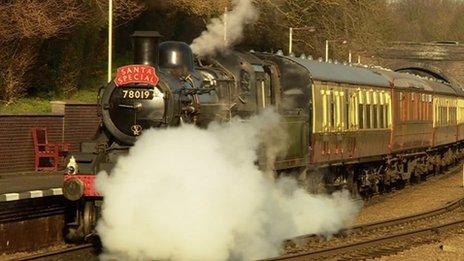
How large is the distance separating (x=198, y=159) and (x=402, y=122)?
582 inches

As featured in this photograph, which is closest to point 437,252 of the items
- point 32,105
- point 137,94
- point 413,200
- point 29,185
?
point 137,94

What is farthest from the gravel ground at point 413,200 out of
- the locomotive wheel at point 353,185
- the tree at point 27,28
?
the tree at point 27,28

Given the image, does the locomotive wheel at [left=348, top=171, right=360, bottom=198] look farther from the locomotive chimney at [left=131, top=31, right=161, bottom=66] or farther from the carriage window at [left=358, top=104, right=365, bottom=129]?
the locomotive chimney at [left=131, top=31, right=161, bottom=66]

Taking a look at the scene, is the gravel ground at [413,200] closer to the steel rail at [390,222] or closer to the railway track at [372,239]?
the steel rail at [390,222]

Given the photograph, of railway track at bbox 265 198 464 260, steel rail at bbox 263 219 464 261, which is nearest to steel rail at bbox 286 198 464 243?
railway track at bbox 265 198 464 260

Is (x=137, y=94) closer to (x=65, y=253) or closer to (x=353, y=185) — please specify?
(x=65, y=253)

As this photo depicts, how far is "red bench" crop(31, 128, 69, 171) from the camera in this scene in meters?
21.2

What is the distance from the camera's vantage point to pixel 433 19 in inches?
3927

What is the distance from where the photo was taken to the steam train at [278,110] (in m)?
12.6

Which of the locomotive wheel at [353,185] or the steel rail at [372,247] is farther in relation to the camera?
the locomotive wheel at [353,185]

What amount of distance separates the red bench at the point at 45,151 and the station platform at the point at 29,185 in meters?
0.44

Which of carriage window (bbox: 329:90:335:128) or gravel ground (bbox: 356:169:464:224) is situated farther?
→ gravel ground (bbox: 356:169:464:224)

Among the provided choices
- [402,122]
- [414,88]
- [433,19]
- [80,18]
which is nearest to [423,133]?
[414,88]

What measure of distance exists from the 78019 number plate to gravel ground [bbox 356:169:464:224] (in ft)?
23.2
